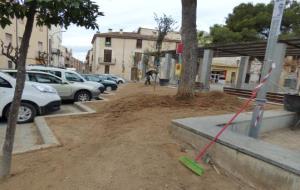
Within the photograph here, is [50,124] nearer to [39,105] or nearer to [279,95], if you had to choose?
[39,105]

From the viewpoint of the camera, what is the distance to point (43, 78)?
9.90m

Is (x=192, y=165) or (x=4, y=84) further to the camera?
(x=4, y=84)

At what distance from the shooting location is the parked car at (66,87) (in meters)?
9.71

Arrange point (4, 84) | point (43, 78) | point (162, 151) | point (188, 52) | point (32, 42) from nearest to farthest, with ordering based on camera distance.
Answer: point (162, 151) < point (4, 84) < point (188, 52) < point (43, 78) < point (32, 42)

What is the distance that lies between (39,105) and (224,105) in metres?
5.42

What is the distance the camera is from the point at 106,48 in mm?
49031

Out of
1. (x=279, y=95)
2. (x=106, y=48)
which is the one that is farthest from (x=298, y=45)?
(x=106, y=48)

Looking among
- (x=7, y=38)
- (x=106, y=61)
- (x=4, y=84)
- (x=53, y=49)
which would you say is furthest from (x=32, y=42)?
(x=4, y=84)

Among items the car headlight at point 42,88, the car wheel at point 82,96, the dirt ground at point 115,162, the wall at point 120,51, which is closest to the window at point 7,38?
the car wheel at point 82,96

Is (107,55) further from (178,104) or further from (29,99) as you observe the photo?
(178,104)

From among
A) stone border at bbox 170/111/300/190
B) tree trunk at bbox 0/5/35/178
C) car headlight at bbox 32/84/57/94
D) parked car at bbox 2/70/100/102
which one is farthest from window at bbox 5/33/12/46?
stone border at bbox 170/111/300/190

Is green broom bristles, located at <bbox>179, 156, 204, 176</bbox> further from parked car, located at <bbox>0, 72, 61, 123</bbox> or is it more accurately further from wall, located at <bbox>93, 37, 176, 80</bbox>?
wall, located at <bbox>93, 37, 176, 80</bbox>

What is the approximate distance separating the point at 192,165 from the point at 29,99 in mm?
5388

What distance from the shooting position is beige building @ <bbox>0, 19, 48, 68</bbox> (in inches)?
889
